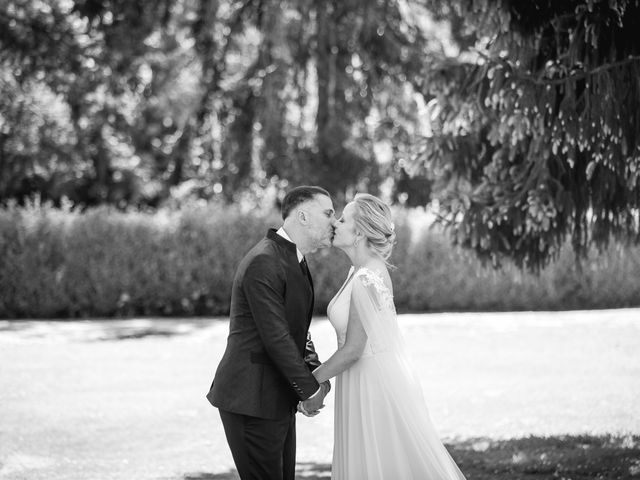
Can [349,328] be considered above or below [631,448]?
above

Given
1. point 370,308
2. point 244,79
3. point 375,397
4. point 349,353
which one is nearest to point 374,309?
point 370,308

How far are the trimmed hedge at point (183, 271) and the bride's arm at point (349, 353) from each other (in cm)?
1375

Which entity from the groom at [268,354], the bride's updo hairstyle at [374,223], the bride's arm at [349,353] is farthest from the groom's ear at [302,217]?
the bride's arm at [349,353]

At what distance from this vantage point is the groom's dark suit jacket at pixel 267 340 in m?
4.57

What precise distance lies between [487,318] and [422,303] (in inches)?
86.5

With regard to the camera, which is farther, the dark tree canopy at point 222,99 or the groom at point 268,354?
the dark tree canopy at point 222,99

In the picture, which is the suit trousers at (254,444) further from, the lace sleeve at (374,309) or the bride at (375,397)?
the lace sleeve at (374,309)

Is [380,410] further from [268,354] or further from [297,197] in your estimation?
[297,197]

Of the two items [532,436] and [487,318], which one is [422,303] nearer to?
[487,318]

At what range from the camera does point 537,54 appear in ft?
22.3

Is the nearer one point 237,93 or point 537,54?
point 537,54

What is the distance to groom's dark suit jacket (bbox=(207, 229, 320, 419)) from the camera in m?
4.57

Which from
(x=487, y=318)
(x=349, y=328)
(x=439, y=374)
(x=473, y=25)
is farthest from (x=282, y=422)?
(x=487, y=318)

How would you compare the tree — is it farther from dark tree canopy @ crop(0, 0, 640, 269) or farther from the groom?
the groom
